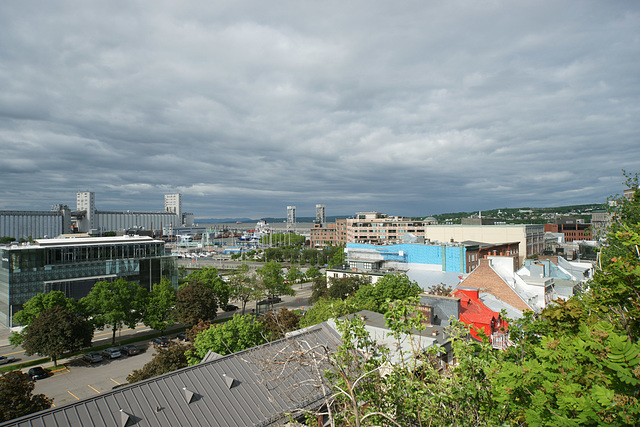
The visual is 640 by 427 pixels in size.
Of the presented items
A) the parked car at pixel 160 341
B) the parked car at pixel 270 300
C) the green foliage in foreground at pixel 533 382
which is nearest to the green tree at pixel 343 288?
the parked car at pixel 270 300

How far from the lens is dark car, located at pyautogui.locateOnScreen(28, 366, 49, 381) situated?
3186cm

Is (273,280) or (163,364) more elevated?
(163,364)

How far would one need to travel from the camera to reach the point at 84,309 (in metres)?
39.5

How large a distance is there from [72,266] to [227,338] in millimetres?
40554

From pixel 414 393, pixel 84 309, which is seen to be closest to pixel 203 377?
pixel 414 393

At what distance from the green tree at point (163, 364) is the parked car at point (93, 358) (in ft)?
45.0

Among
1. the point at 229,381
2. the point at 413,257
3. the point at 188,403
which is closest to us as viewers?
the point at 188,403

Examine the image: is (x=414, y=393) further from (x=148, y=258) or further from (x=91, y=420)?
(x=148, y=258)

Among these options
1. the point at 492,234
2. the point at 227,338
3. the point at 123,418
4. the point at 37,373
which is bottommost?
the point at 37,373

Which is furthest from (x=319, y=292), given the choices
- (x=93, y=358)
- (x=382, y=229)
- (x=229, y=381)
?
(x=382, y=229)

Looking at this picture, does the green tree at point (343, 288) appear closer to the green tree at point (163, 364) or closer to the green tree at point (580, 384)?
the green tree at point (163, 364)

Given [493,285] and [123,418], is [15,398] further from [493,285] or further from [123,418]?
[493,285]

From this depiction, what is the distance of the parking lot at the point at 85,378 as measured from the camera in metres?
29.0

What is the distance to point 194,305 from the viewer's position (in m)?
43.2
